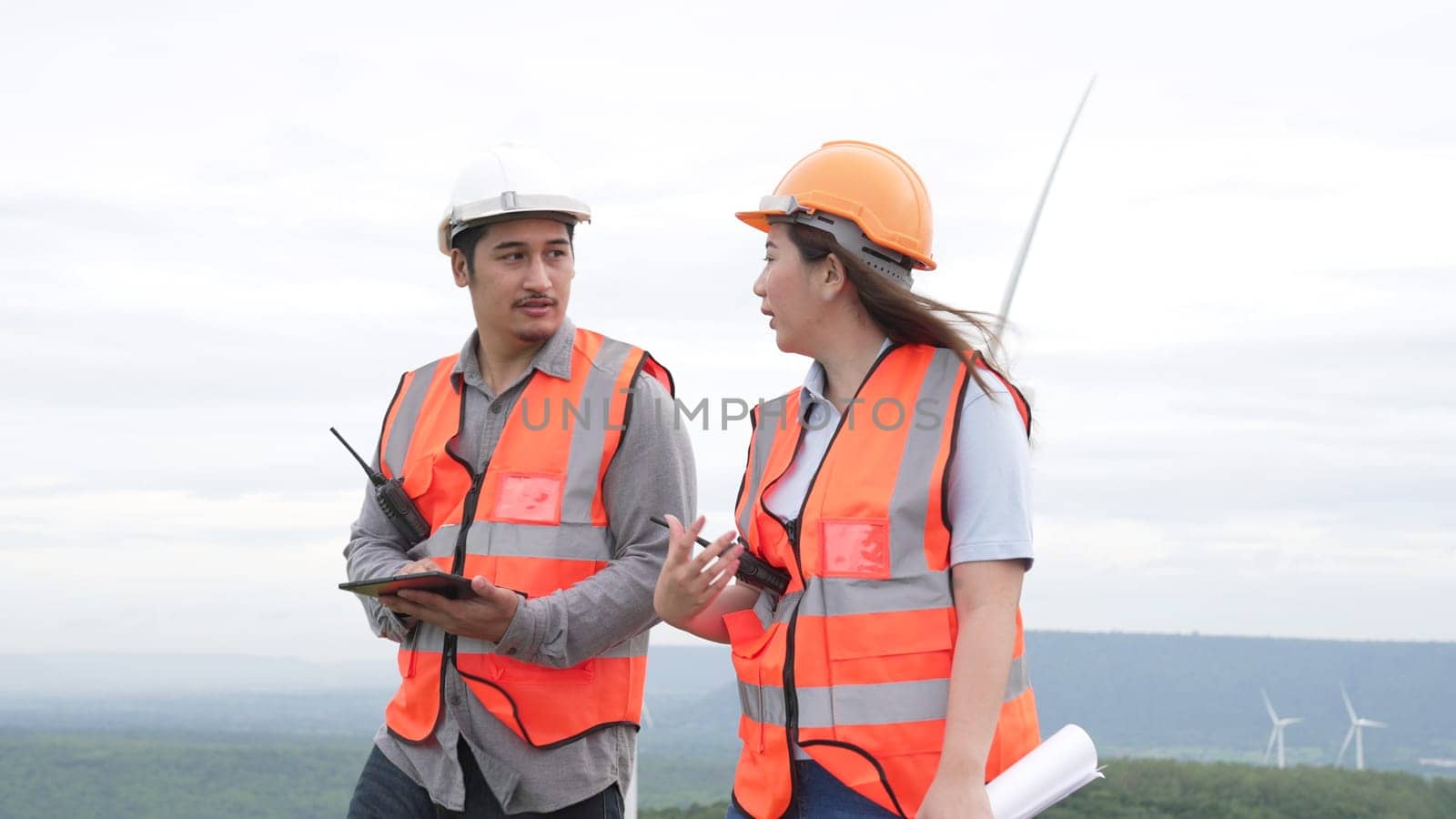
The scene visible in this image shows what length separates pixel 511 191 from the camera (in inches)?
210

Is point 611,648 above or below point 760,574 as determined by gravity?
below

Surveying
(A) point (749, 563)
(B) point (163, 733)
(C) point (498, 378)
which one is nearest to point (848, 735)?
(A) point (749, 563)

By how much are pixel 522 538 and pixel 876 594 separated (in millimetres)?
1439

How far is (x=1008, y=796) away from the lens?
3963mm

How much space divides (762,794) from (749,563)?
670 mm

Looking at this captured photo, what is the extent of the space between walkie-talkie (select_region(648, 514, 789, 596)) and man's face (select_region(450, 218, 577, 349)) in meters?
1.25

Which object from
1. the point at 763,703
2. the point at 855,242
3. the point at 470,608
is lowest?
the point at 763,703

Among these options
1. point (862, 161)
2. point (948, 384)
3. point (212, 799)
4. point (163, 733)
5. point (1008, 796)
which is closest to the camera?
point (1008, 796)

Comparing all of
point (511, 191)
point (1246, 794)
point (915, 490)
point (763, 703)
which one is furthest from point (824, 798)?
point (1246, 794)

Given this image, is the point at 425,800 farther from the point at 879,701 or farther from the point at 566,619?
the point at 879,701

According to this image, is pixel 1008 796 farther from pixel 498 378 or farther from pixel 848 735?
pixel 498 378

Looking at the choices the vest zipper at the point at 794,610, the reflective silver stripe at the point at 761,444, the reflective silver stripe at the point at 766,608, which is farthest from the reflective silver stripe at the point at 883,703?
the reflective silver stripe at the point at 761,444

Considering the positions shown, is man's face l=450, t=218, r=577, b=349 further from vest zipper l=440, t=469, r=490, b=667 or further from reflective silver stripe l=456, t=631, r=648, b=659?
reflective silver stripe l=456, t=631, r=648, b=659

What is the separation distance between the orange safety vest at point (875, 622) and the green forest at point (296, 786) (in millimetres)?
63516
